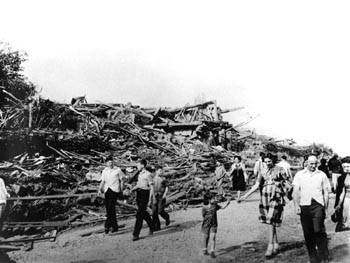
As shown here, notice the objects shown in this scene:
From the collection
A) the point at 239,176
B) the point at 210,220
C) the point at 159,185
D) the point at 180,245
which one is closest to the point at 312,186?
the point at 210,220

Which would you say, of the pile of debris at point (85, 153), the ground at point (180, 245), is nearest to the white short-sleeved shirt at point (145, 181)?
the ground at point (180, 245)

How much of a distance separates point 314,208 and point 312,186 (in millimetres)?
312

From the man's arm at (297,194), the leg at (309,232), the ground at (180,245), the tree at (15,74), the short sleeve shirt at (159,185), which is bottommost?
the ground at (180,245)

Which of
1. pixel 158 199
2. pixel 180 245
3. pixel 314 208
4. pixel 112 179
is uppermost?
pixel 112 179

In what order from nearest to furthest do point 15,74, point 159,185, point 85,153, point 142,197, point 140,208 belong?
point 140,208 → point 142,197 → point 159,185 → point 85,153 → point 15,74

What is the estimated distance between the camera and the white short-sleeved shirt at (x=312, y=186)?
206 inches

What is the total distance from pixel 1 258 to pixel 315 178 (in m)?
5.43

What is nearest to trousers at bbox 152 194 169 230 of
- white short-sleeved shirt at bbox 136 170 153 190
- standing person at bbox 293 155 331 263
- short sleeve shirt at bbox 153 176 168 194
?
short sleeve shirt at bbox 153 176 168 194

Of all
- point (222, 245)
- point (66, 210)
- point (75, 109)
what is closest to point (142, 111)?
point (75, 109)

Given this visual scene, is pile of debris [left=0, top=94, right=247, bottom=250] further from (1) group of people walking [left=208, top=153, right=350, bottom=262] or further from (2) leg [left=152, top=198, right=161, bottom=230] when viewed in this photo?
(1) group of people walking [left=208, top=153, right=350, bottom=262]

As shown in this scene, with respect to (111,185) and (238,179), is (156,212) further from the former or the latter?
(238,179)

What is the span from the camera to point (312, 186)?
5.26 meters

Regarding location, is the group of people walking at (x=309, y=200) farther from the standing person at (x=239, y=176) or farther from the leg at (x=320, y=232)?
the standing person at (x=239, y=176)

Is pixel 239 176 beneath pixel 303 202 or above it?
above
